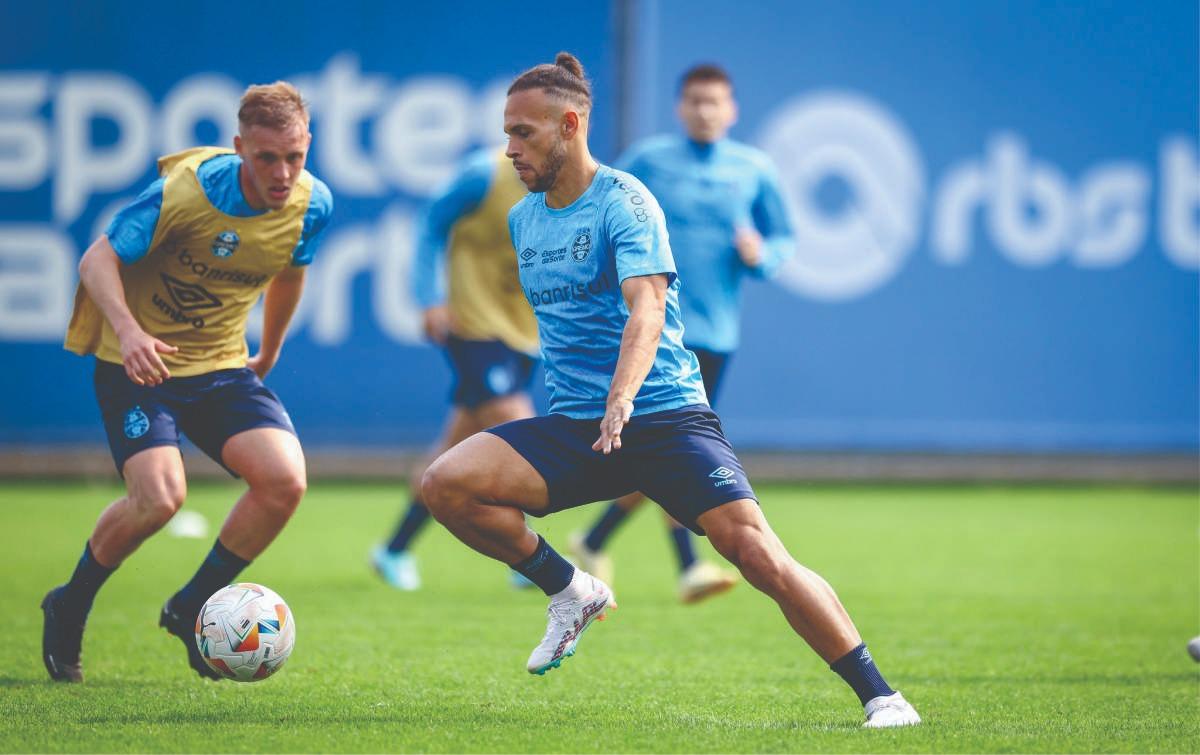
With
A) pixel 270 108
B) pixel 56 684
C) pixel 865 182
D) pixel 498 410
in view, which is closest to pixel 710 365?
pixel 498 410

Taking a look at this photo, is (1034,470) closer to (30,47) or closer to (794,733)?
(30,47)

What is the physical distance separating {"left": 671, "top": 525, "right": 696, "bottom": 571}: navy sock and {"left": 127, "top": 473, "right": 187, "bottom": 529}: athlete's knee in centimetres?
337

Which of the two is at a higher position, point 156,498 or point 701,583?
point 156,498

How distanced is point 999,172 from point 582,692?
10831 mm

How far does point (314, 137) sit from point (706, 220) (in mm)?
6946

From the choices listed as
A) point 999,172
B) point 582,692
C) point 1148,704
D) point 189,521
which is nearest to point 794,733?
point 582,692

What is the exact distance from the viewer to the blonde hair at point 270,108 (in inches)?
Result: 220

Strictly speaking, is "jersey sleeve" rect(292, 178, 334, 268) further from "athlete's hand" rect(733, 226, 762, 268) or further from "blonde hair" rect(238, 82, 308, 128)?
"athlete's hand" rect(733, 226, 762, 268)

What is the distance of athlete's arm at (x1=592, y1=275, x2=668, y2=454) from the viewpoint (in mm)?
4781

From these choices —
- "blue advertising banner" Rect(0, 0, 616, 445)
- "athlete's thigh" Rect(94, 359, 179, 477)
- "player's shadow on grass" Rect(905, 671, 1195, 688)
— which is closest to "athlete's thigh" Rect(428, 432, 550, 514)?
"athlete's thigh" Rect(94, 359, 179, 477)

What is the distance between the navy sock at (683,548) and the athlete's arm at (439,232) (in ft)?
5.82

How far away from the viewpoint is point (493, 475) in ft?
16.9

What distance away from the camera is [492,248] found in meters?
9.17

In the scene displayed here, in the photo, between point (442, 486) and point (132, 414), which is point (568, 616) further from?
Answer: point (132, 414)
